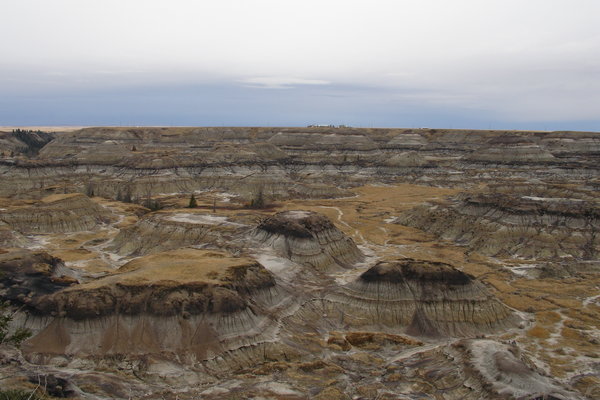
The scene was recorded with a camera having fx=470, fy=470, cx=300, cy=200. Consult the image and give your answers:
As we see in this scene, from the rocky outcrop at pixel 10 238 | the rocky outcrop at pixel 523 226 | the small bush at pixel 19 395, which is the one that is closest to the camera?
the small bush at pixel 19 395

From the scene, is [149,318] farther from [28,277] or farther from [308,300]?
[308,300]

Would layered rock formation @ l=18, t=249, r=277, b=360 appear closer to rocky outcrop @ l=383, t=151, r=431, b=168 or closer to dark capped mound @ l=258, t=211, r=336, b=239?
dark capped mound @ l=258, t=211, r=336, b=239

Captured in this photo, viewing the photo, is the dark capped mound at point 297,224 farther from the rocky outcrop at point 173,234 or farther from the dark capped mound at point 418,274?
the dark capped mound at point 418,274

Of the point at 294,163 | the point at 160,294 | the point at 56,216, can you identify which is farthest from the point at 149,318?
the point at 294,163

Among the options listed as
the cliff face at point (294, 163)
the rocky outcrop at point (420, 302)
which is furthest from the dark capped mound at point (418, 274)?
the cliff face at point (294, 163)

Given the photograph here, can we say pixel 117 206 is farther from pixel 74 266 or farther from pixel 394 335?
pixel 394 335

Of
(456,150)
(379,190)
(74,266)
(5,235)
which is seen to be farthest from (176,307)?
(456,150)
